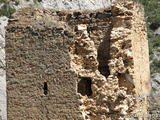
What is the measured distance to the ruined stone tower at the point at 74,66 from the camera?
1357 cm

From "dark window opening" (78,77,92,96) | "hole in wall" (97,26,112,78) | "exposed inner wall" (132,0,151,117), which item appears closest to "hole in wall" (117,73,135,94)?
"exposed inner wall" (132,0,151,117)

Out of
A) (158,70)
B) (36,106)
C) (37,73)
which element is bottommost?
(158,70)

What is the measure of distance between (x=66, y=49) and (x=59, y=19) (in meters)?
1.80

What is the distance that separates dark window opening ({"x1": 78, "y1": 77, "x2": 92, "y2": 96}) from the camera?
14.2 meters

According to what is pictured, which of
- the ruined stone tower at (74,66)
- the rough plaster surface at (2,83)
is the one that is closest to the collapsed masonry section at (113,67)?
the ruined stone tower at (74,66)

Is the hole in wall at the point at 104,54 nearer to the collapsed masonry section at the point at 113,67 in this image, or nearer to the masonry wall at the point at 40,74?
the collapsed masonry section at the point at 113,67

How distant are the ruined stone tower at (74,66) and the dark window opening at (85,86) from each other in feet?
0.10

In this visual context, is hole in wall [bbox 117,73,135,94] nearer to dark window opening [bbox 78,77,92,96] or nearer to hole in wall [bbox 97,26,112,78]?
hole in wall [bbox 97,26,112,78]

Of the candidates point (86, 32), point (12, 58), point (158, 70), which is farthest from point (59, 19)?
point (158, 70)

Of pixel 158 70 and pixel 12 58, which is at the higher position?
pixel 12 58

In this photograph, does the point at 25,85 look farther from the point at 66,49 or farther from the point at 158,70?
the point at 158,70

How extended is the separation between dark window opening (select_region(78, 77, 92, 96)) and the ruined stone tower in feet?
0.10

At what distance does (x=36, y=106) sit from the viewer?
13578 mm

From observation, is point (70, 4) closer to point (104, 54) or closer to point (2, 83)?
point (2, 83)
